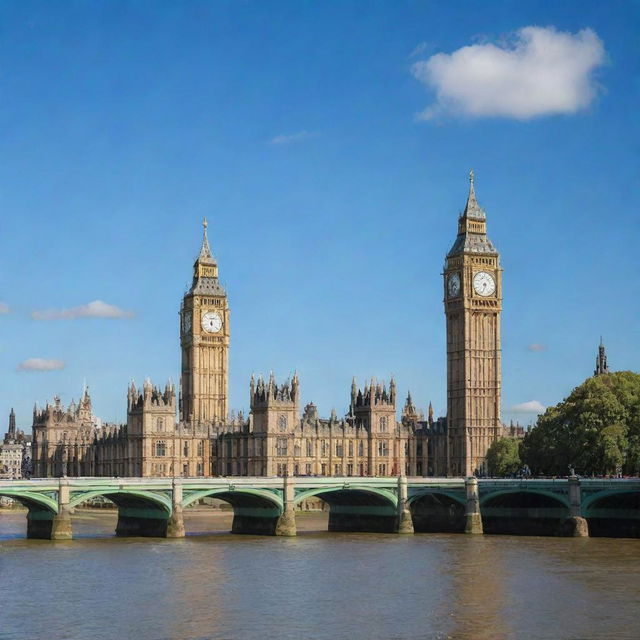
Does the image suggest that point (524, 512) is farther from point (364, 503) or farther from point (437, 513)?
point (364, 503)

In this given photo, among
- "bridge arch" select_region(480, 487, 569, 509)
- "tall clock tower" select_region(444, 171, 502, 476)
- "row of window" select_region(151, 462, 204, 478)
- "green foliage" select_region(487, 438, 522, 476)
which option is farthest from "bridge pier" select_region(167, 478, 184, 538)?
"tall clock tower" select_region(444, 171, 502, 476)

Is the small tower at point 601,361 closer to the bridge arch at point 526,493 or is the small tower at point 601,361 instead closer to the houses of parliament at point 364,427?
the houses of parliament at point 364,427

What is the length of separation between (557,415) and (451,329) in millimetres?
37532

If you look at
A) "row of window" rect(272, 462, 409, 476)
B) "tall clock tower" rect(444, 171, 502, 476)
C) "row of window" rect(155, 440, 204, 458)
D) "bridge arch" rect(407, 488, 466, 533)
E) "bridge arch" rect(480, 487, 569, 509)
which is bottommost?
"bridge arch" rect(407, 488, 466, 533)

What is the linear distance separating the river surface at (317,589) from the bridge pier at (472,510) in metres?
6.68

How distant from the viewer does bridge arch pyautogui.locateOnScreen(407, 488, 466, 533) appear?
10999 cm

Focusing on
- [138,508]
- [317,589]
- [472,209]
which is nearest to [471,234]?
[472,209]

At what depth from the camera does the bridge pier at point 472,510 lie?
10550 centimetres

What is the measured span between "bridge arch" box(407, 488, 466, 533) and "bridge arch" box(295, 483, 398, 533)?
218cm

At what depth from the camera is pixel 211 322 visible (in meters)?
174

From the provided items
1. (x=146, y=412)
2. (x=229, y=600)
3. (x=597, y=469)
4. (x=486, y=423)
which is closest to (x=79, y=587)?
(x=229, y=600)

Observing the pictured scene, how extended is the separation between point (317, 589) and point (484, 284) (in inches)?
3592

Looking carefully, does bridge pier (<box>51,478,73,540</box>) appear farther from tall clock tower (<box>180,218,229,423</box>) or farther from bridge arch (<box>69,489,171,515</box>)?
tall clock tower (<box>180,218,229,423</box>)

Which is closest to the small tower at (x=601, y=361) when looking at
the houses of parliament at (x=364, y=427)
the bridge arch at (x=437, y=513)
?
the houses of parliament at (x=364, y=427)
